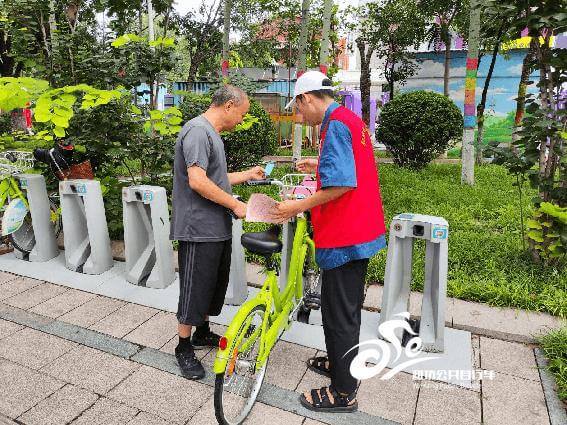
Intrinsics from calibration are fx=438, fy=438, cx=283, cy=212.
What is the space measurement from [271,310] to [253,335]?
0.76ft

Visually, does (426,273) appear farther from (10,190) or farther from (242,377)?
(10,190)

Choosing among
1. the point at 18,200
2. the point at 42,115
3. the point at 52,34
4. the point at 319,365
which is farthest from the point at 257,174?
the point at 52,34

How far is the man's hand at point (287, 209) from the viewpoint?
8.11 feet

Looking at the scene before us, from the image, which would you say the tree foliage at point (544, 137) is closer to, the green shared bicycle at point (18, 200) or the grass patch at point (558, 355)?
the grass patch at point (558, 355)

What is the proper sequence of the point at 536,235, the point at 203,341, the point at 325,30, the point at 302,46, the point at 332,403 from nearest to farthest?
the point at 332,403 → the point at 203,341 → the point at 536,235 → the point at 325,30 → the point at 302,46

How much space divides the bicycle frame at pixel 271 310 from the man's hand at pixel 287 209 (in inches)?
16.7

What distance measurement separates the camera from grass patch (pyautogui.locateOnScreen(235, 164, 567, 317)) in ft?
13.5

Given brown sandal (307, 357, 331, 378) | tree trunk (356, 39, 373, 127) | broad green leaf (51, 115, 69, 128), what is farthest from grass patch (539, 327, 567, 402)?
tree trunk (356, 39, 373, 127)

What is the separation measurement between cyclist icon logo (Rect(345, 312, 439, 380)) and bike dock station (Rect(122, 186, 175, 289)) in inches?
85.4

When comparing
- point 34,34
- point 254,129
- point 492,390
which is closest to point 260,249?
point 492,390

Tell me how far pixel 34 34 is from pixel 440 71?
605 inches

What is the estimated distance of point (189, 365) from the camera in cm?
304

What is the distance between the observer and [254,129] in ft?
29.2

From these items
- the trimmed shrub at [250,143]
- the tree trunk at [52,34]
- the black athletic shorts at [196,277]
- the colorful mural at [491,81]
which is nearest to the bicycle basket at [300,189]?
the black athletic shorts at [196,277]
